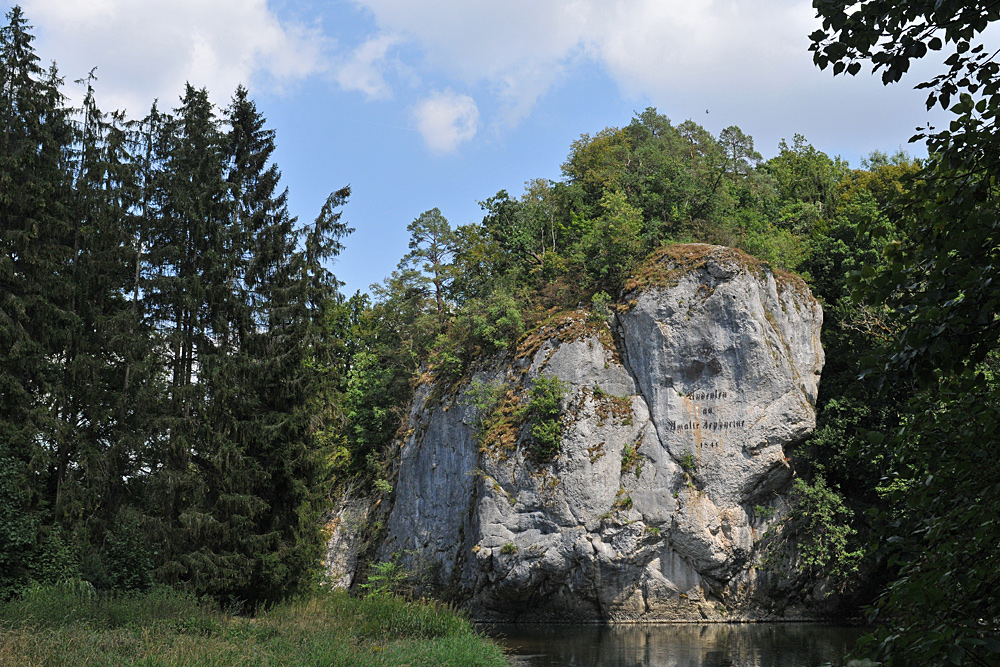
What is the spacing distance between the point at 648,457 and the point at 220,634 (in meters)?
16.2

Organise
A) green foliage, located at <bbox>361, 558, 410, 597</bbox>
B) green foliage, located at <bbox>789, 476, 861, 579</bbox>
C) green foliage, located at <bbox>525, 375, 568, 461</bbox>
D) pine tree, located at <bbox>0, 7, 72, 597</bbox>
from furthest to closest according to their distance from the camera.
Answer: green foliage, located at <bbox>361, 558, 410, 597</bbox>
green foliage, located at <bbox>525, 375, 568, 461</bbox>
green foliage, located at <bbox>789, 476, 861, 579</bbox>
pine tree, located at <bbox>0, 7, 72, 597</bbox>

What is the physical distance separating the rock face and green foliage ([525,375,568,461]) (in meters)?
0.30

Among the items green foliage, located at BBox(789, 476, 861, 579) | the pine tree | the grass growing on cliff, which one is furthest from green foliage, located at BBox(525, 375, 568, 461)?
the pine tree

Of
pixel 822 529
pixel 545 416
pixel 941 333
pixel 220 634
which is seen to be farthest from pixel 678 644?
pixel 941 333

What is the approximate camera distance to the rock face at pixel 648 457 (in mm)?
25781

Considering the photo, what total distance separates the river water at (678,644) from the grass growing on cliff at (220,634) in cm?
300

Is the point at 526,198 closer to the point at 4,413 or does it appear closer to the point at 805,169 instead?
the point at 805,169

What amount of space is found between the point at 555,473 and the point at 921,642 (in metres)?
24.2

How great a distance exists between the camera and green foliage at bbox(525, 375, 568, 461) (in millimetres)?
26906

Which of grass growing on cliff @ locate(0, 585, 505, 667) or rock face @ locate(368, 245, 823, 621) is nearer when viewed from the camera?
grass growing on cliff @ locate(0, 585, 505, 667)

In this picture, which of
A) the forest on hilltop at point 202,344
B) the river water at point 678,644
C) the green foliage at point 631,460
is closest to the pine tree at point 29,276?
the forest on hilltop at point 202,344

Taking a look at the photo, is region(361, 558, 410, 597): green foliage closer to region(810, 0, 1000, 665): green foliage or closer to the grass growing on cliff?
the grass growing on cliff

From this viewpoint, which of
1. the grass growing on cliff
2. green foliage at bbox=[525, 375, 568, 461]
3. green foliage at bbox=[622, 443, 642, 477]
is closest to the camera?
the grass growing on cliff

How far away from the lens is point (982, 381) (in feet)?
11.8
